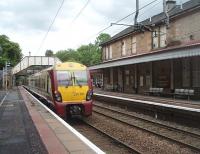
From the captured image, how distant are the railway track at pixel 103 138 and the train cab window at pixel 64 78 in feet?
5.85

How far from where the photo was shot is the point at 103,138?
1401 centimetres

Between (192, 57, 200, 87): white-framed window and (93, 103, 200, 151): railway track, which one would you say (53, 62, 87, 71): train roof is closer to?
(93, 103, 200, 151): railway track

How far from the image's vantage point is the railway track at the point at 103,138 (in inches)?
464

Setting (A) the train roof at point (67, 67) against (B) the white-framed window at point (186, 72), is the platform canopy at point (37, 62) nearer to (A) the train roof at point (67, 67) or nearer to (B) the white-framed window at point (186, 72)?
(B) the white-framed window at point (186, 72)

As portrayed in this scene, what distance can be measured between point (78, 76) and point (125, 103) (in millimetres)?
6692

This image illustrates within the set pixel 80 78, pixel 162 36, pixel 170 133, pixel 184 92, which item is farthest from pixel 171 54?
pixel 170 133

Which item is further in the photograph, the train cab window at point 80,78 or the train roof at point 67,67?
the train roof at point 67,67

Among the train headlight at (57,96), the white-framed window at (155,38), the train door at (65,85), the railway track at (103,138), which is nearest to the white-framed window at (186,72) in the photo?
the white-framed window at (155,38)

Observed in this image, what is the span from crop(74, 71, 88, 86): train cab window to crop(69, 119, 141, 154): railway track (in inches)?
69.4

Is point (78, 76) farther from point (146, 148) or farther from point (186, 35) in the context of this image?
point (186, 35)

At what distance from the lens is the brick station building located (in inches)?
1113

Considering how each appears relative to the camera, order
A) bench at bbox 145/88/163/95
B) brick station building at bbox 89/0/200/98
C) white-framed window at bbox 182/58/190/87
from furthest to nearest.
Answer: bench at bbox 145/88/163/95, white-framed window at bbox 182/58/190/87, brick station building at bbox 89/0/200/98

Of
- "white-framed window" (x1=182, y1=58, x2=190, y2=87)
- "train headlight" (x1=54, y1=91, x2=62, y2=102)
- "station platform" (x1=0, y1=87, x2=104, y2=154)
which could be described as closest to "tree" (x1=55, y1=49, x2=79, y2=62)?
"white-framed window" (x1=182, y1=58, x2=190, y2=87)

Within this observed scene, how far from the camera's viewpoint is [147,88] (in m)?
37.3
